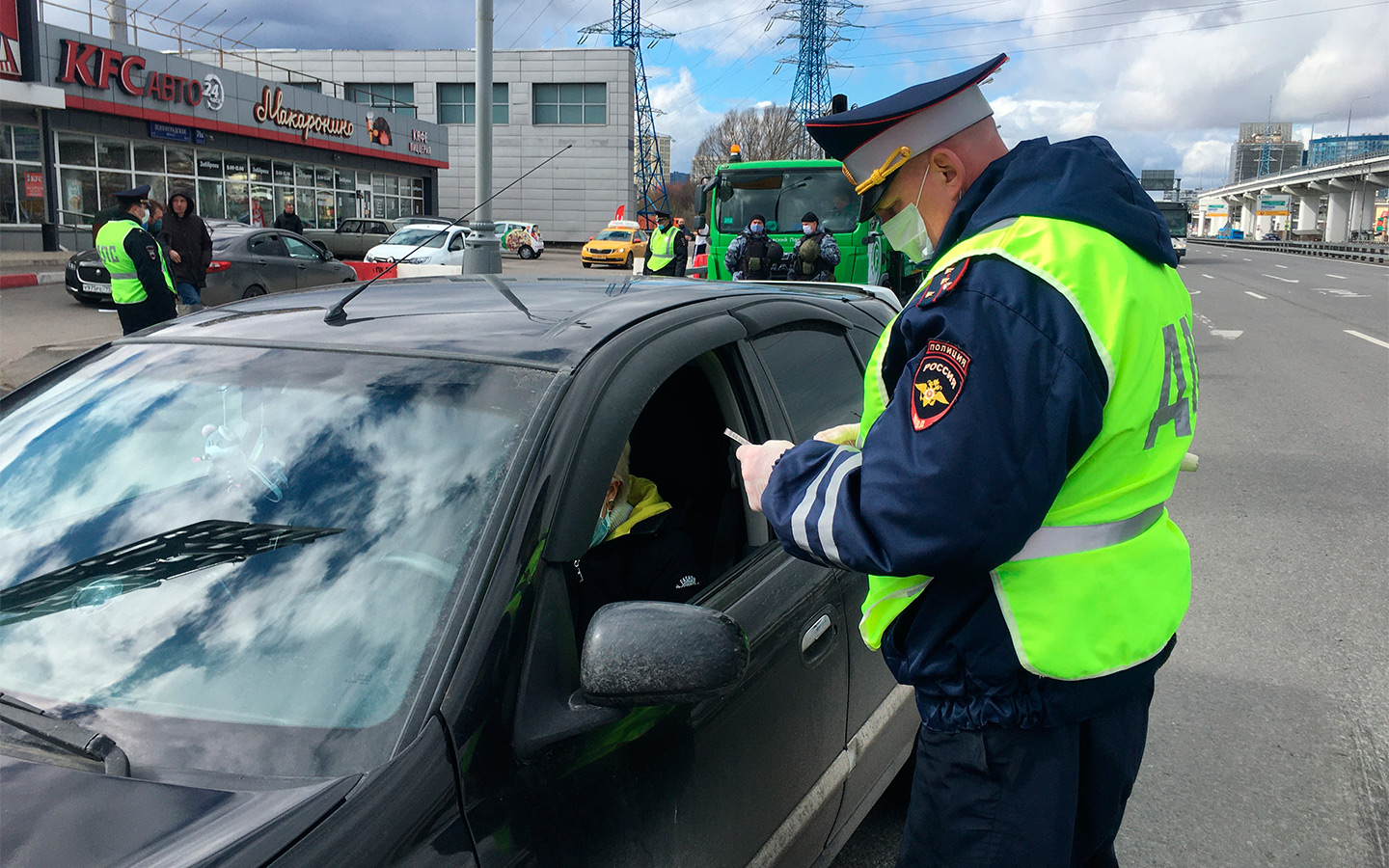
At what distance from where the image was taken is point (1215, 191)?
160625mm

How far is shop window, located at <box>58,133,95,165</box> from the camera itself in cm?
2520

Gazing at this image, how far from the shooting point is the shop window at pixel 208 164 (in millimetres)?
30141

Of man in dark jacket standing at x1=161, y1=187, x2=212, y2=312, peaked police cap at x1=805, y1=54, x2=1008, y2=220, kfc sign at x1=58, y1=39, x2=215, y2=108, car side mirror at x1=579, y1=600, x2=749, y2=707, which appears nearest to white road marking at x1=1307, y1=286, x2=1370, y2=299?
man in dark jacket standing at x1=161, y1=187, x2=212, y2=312

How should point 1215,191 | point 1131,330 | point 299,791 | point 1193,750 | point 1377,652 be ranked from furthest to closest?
point 1215,191 → point 1377,652 → point 1193,750 → point 1131,330 → point 299,791

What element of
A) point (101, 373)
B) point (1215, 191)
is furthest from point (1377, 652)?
point (1215, 191)

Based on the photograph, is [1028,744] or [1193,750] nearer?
[1028,744]

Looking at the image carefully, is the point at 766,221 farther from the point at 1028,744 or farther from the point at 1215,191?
the point at 1215,191

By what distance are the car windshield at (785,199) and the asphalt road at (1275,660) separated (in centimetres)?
586

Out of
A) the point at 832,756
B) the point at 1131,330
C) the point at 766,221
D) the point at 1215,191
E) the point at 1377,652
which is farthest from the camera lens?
the point at 1215,191

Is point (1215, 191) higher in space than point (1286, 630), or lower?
higher

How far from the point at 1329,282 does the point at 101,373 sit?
33.2m

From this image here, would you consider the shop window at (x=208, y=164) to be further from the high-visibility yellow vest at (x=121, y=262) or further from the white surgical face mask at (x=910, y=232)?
the white surgical face mask at (x=910, y=232)

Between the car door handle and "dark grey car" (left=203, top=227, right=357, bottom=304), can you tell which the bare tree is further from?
the car door handle

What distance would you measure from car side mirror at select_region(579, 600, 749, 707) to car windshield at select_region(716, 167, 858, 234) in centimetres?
1308
